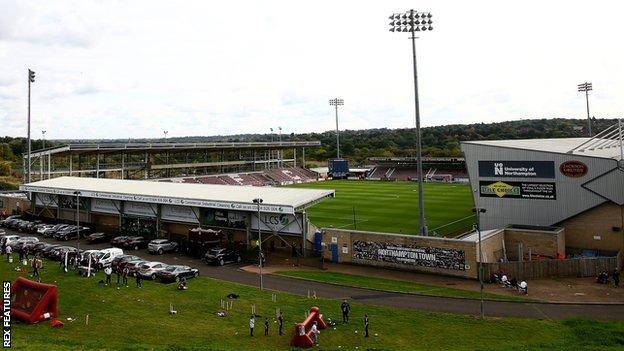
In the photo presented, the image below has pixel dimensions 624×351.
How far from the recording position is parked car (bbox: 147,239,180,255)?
3941 cm

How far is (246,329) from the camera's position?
71.4 feet

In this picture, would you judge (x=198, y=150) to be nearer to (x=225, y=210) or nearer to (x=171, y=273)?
(x=225, y=210)

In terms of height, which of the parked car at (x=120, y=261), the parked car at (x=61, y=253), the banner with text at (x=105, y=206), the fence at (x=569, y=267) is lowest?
the fence at (x=569, y=267)

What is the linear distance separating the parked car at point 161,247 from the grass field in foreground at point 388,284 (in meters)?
11.0

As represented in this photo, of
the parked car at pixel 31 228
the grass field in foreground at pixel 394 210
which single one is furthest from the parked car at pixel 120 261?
the grass field in foreground at pixel 394 210

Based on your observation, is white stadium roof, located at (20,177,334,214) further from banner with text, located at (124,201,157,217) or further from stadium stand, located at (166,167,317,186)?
stadium stand, located at (166,167,317,186)

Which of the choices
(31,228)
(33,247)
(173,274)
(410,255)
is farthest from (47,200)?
(410,255)

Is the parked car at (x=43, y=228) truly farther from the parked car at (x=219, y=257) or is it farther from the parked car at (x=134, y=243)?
the parked car at (x=219, y=257)

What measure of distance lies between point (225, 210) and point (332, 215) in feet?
69.3

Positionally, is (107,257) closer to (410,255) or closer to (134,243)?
(134,243)

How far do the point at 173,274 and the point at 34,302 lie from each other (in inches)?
344

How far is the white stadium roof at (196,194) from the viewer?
38094 mm

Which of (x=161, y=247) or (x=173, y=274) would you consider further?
(x=161, y=247)

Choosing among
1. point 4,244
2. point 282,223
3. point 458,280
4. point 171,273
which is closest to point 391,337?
point 458,280
